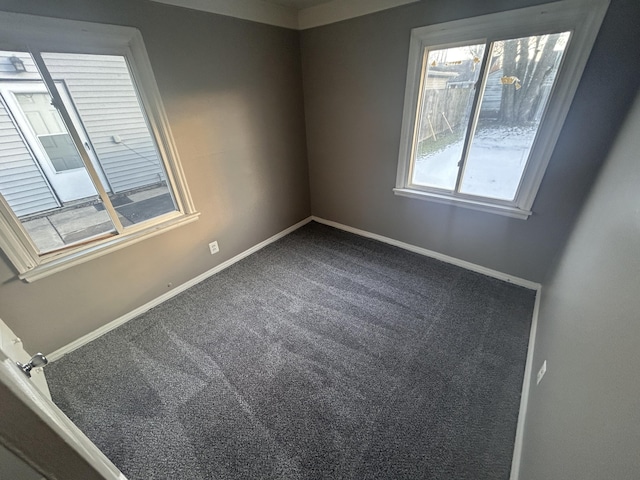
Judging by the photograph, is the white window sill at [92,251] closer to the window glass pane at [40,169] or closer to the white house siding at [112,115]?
the window glass pane at [40,169]

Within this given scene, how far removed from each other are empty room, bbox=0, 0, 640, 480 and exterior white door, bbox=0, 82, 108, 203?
0.04 ft

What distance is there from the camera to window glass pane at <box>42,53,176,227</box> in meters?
1.64

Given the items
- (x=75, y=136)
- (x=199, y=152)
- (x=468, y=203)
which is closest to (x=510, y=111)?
(x=468, y=203)

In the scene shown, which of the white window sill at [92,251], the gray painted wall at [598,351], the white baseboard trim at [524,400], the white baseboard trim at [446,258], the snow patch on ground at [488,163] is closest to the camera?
the gray painted wall at [598,351]

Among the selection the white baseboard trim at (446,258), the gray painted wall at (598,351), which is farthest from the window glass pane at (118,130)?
the gray painted wall at (598,351)

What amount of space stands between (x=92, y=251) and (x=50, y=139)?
2.46 feet

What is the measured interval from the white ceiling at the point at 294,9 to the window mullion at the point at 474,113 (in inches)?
28.1

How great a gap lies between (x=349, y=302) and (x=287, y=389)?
86 centimetres

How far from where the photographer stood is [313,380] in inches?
63.4

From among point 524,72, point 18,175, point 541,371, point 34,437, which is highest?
point 524,72

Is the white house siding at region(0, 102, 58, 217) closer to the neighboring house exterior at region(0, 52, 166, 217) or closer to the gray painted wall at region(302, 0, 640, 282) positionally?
the neighboring house exterior at region(0, 52, 166, 217)

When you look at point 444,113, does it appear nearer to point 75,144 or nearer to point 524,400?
point 524,400

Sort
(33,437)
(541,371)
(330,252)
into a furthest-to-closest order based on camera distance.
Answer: (330,252), (541,371), (33,437)

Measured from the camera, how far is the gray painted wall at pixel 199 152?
5.51 ft
